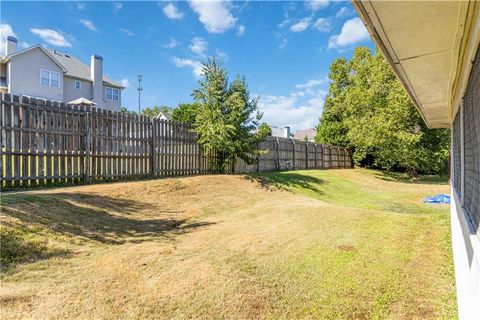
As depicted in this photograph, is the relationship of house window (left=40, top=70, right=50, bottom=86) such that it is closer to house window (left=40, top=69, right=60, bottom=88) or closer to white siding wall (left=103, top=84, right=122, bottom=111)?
house window (left=40, top=69, right=60, bottom=88)

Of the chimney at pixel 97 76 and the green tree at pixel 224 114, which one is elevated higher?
the chimney at pixel 97 76

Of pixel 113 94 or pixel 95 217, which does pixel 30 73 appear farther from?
pixel 95 217

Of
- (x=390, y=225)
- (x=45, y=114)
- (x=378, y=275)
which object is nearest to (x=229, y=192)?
(x=390, y=225)

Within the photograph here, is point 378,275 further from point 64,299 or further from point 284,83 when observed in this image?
point 284,83

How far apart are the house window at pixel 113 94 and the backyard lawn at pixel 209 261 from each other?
24.2m

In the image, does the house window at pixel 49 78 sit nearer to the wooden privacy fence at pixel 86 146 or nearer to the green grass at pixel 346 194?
the wooden privacy fence at pixel 86 146

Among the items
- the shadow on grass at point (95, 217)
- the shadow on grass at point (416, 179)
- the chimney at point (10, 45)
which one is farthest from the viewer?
the chimney at point (10, 45)

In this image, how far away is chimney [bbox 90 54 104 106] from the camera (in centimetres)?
2680

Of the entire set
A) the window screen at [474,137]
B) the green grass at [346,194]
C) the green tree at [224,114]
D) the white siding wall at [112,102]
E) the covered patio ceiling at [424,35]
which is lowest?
the green grass at [346,194]

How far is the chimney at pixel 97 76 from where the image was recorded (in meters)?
26.8

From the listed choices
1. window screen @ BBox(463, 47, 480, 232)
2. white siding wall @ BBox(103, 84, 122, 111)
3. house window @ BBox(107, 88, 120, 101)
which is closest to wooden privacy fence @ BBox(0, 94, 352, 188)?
window screen @ BBox(463, 47, 480, 232)

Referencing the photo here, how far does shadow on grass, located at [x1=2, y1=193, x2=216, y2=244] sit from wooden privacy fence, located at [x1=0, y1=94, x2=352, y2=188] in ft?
5.81

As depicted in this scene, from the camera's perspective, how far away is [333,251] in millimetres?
4578

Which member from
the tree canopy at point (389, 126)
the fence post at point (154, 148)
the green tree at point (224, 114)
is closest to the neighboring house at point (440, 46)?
the fence post at point (154, 148)
